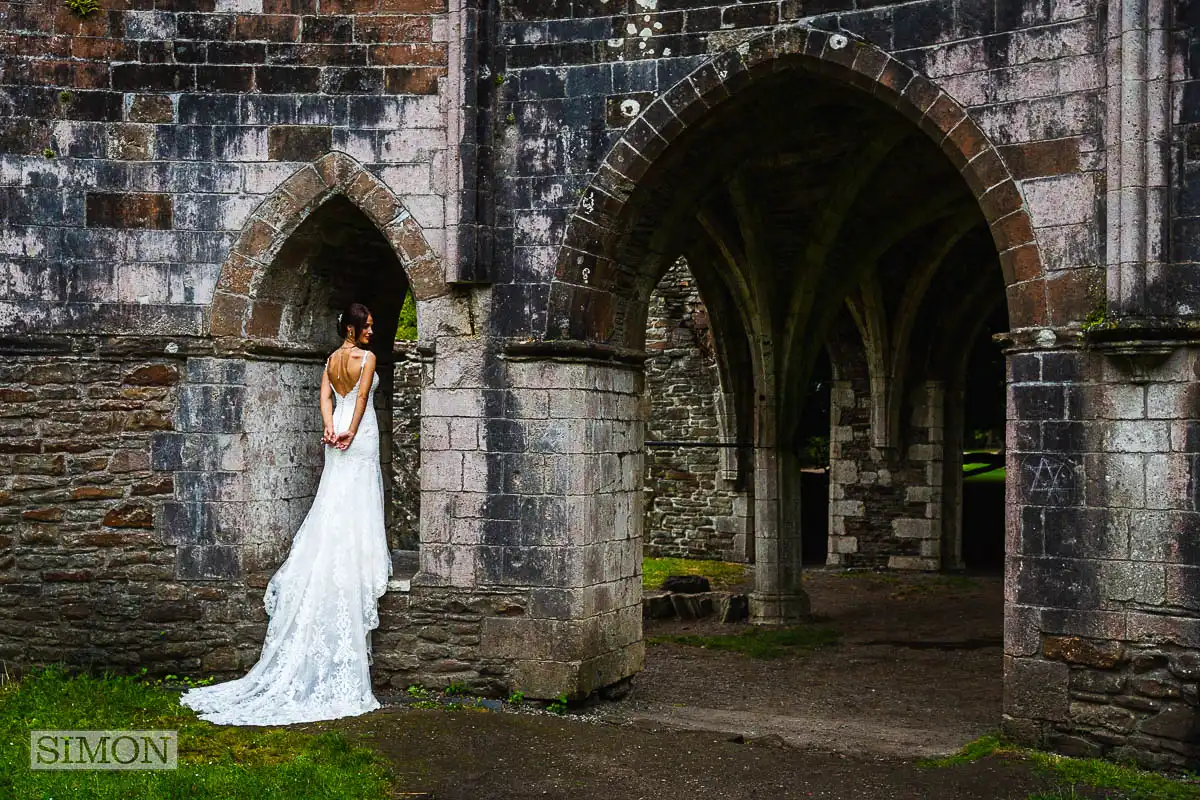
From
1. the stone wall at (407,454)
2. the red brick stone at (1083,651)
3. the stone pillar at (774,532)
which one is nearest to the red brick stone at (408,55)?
the red brick stone at (1083,651)

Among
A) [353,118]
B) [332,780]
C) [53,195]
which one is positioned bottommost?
[332,780]

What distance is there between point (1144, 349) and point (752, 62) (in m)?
2.45

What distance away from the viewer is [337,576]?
22.8ft

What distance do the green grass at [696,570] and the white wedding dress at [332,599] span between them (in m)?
6.39

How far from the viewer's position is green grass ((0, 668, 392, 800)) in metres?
4.94

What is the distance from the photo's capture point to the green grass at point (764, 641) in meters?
10.1

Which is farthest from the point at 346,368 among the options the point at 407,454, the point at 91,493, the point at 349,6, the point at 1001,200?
Result: the point at 407,454

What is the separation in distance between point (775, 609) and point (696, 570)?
4040 mm

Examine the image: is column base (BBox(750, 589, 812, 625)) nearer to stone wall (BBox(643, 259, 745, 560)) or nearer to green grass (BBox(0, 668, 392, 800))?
stone wall (BBox(643, 259, 745, 560))

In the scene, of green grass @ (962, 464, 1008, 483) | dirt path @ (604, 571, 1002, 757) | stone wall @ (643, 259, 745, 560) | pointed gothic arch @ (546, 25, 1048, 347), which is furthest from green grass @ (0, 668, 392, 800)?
green grass @ (962, 464, 1008, 483)

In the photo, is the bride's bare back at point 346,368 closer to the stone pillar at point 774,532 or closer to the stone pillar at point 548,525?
the stone pillar at point 548,525

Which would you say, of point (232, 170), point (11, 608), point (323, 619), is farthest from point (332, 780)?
point (232, 170)

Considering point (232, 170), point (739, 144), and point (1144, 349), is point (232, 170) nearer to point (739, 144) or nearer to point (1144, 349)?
point (739, 144)

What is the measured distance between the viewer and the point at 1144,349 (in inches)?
222
